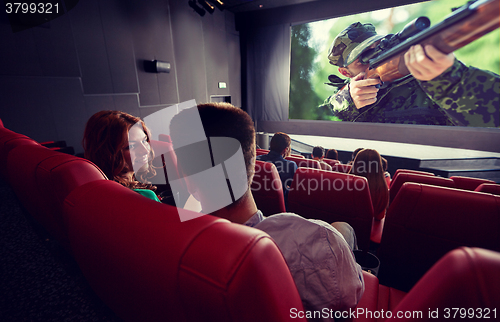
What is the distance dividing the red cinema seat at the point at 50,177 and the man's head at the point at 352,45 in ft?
18.7

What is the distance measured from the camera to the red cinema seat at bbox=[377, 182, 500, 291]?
93 centimetres

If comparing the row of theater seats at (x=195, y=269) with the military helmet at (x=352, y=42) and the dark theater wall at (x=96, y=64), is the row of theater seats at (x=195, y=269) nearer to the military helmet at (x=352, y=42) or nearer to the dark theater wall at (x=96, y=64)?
the dark theater wall at (x=96, y=64)

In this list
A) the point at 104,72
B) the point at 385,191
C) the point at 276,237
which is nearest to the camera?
the point at 276,237

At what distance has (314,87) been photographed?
627cm

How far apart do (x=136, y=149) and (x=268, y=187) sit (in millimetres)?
934

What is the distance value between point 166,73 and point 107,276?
5.17 meters

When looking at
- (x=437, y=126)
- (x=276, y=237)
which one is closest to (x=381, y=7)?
(x=437, y=126)

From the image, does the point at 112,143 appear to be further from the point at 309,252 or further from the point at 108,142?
the point at 309,252

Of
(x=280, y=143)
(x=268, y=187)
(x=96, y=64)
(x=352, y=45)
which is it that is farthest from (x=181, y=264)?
(x=352, y=45)

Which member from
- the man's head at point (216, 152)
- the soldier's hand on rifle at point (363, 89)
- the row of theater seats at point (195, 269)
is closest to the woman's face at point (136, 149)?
the man's head at point (216, 152)

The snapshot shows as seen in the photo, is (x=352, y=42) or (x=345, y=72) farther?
(x=345, y=72)

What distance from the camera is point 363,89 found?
5.02m

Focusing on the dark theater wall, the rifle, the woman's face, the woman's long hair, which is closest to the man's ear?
the dark theater wall

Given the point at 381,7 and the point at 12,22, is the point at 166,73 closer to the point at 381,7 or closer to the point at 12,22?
the point at 12,22
